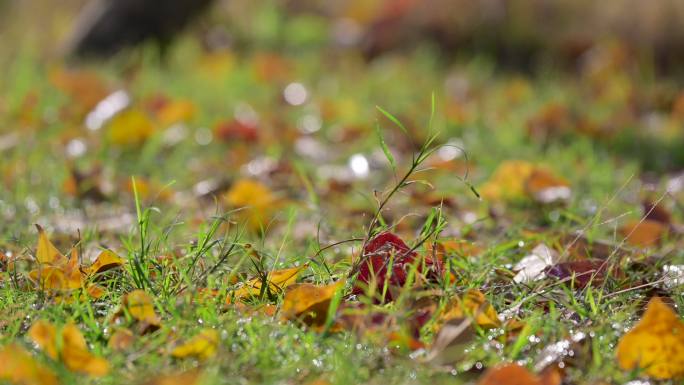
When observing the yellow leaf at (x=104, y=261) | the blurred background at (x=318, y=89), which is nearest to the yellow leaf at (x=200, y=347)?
the yellow leaf at (x=104, y=261)

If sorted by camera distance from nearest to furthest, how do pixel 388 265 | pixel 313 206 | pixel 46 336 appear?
1. pixel 46 336
2. pixel 388 265
3. pixel 313 206

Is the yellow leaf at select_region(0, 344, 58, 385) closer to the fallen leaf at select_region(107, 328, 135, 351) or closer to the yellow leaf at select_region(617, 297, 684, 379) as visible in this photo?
the fallen leaf at select_region(107, 328, 135, 351)

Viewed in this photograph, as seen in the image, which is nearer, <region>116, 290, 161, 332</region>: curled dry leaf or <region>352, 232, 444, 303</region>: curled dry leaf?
<region>116, 290, 161, 332</region>: curled dry leaf

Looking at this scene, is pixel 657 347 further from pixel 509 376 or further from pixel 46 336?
pixel 46 336

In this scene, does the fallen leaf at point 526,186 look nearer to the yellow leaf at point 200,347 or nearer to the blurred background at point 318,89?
the blurred background at point 318,89

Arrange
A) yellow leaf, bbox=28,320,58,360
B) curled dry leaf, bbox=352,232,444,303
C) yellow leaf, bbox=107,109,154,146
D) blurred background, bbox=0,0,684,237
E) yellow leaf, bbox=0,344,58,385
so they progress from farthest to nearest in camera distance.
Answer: yellow leaf, bbox=107,109,154,146
blurred background, bbox=0,0,684,237
curled dry leaf, bbox=352,232,444,303
yellow leaf, bbox=28,320,58,360
yellow leaf, bbox=0,344,58,385

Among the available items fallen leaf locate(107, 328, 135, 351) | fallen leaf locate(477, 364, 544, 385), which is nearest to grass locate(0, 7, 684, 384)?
fallen leaf locate(107, 328, 135, 351)

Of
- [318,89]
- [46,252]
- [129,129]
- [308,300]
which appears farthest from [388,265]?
[318,89]
